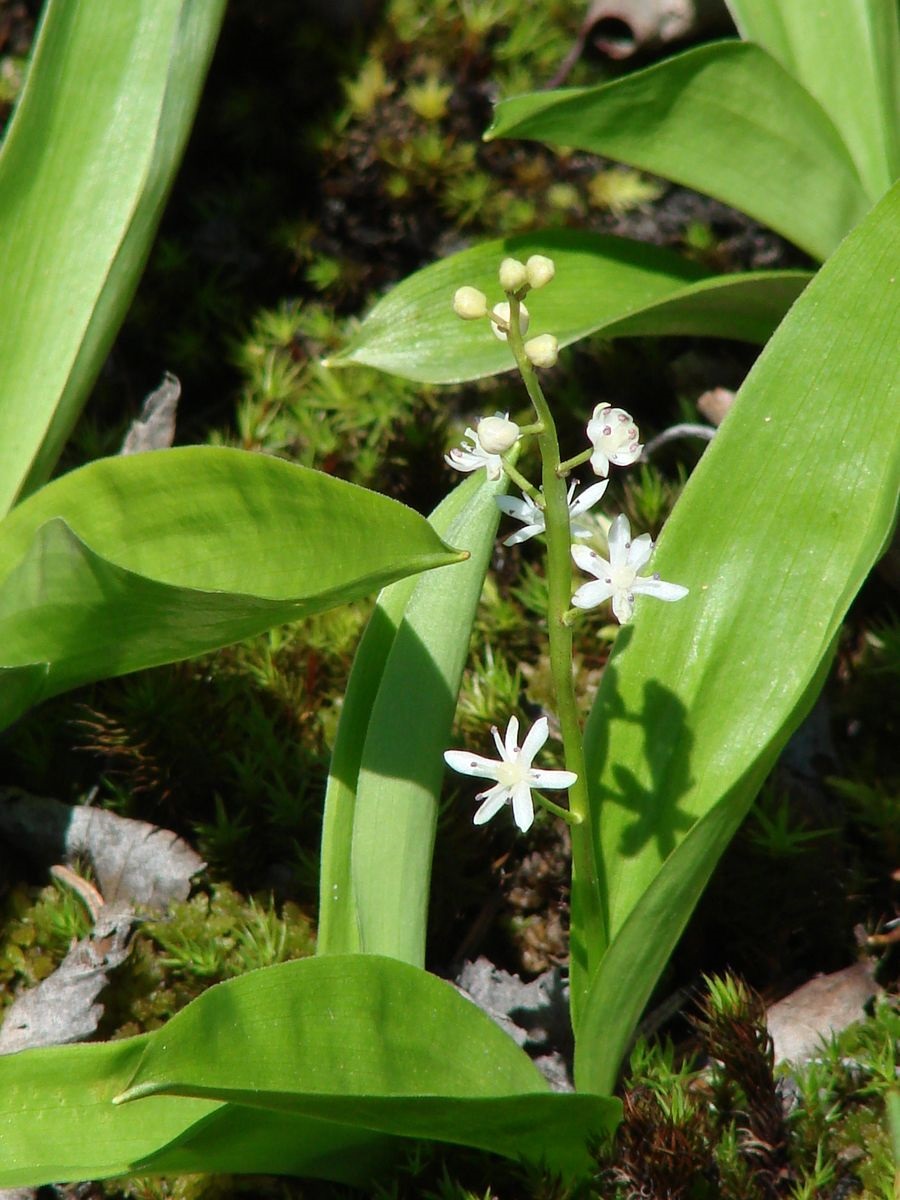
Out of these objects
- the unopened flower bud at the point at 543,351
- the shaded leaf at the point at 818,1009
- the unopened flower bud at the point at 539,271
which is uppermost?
the unopened flower bud at the point at 539,271

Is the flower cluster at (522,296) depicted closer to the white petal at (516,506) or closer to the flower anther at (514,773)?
the white petal at (516,506)

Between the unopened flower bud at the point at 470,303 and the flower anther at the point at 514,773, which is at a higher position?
the unopened flower bud at the point at 470,303

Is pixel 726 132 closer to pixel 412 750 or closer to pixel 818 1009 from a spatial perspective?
pixel 412 750

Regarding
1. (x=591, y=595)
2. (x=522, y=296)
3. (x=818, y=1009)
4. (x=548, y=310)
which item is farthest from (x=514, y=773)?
(x=548, y=310)

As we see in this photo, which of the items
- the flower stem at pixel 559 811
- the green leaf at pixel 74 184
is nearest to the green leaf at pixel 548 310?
the green leaf at pixel 74 184

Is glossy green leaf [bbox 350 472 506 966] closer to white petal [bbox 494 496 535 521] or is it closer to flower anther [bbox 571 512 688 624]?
white petal [bbox 494 496 535 521]

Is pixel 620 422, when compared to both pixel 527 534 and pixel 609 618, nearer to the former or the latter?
pixel 527 534
